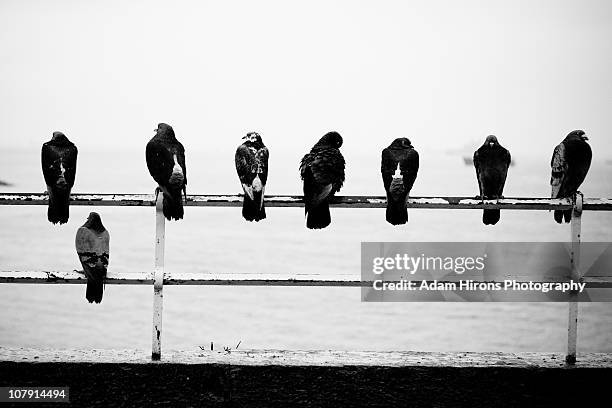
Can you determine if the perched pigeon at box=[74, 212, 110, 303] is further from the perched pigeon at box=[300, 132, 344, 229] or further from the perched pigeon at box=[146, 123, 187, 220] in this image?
the perched pigeon at box=[300, 132, 344, 229]

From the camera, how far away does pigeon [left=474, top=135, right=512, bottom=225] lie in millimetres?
5875

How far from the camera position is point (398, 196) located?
5.11 metres

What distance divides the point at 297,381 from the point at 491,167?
2.53m

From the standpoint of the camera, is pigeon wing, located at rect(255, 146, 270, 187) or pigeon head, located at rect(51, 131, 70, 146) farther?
pigeon head, located at rect(51, 131, 70, 146)

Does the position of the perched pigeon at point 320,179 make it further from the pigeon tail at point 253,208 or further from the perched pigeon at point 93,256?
the perched pigeon at point 93,256

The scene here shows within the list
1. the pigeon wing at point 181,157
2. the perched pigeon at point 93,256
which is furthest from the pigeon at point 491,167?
the perched pigeon at point 93,256

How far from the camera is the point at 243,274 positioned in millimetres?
4324

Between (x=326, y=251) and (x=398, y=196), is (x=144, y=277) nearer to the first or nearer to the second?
(x=398, y=196)

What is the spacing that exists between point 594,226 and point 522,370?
74.5 metres

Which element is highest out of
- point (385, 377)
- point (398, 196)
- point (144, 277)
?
point (398, 196)

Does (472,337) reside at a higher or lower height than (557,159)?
lower

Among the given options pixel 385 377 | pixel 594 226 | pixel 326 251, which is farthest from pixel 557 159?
pixel 594 226

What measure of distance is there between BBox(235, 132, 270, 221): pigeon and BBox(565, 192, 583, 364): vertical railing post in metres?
1.91

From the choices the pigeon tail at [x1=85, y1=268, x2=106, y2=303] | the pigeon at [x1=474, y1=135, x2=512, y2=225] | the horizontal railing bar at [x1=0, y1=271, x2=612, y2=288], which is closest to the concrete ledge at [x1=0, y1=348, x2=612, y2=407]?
the pigeon tail at [x1=85, y1=268, x2=106, y2=303]
